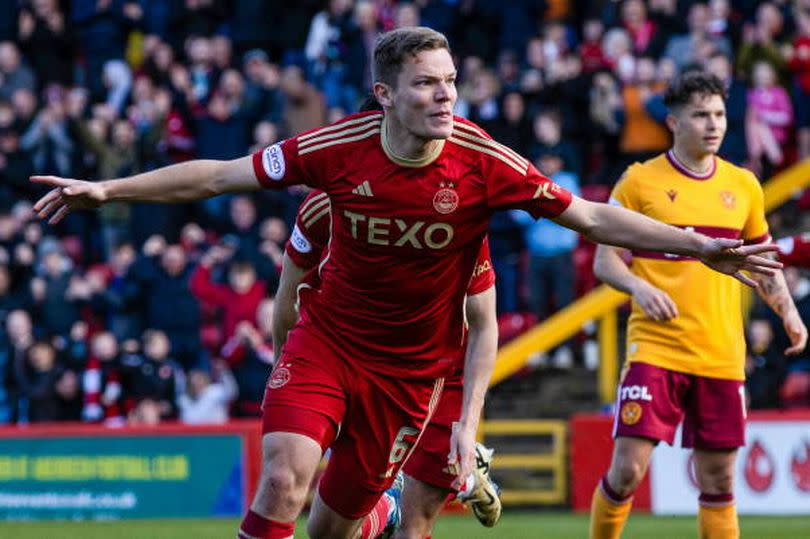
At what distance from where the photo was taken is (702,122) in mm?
9156

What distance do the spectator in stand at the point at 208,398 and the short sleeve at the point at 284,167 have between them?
9.19 meters

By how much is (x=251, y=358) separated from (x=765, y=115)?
5.07 metres

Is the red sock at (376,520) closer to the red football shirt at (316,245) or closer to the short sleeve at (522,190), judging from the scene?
the red football shirt at (316,245)

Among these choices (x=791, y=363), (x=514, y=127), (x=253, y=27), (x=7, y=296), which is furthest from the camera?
(x=253, y=27)

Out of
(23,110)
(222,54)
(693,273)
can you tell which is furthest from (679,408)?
(23,110)

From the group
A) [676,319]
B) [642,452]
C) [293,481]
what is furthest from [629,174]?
[293,481]

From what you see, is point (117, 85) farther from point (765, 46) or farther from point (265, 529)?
point (265, 529)

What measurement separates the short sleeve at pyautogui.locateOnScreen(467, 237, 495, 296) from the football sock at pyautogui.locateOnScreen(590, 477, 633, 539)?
1867mm

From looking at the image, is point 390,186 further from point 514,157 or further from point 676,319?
point 676,319

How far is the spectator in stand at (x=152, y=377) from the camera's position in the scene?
53.7ft

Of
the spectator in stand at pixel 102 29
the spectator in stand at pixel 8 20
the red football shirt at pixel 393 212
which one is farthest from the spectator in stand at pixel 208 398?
the red football shirt at pixel 393 212

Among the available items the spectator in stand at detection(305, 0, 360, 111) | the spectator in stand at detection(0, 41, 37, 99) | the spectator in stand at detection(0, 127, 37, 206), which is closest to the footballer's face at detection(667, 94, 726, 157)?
the spectator in stand at detection(305, 0, 360, 111)

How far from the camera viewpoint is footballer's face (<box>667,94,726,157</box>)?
30.0 ft

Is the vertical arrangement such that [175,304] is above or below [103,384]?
above
